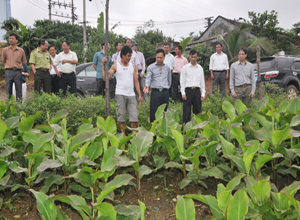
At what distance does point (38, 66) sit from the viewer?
24.7ft

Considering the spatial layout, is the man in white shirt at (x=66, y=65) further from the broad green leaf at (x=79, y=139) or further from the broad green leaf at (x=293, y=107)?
the broad green leaf at (x=293, y=107)

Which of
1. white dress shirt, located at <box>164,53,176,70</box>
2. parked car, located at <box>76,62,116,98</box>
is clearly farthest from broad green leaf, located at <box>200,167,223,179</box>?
parked car, located at <box>76,62,116,98</box>

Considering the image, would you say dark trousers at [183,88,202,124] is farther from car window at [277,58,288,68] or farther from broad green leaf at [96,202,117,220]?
car window at [277,58,288,68]

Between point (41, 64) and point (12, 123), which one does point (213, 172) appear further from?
point (41, 64)

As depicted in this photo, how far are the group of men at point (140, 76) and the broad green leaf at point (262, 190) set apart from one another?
2.54 metres

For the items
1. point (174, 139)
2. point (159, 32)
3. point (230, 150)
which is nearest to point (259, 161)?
point (230, 150)

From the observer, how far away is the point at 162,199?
319 centimetres

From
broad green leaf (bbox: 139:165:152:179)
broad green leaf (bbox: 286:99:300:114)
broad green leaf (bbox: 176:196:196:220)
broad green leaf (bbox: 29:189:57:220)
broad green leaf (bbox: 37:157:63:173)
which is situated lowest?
broad green leaf (bbox: 29:189:57:220)

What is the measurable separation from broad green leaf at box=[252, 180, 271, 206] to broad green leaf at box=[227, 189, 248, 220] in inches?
13.3

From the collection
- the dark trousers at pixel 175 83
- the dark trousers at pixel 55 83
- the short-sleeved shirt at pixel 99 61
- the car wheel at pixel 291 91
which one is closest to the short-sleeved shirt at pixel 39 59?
the dark trousers at pixel 55 83

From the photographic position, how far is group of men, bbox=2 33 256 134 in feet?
17.8

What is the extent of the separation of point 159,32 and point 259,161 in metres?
31.4

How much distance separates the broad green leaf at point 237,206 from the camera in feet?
6.43

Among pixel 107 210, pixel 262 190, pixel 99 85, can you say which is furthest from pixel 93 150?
pixel 99 85
